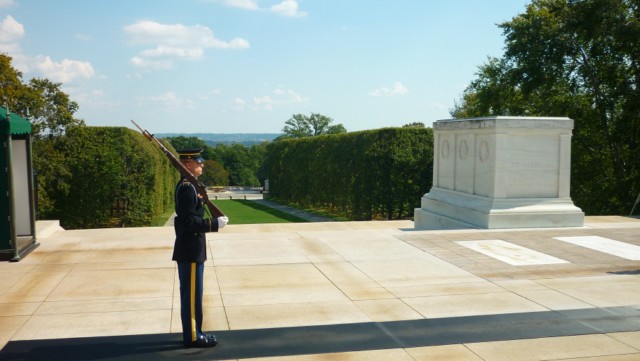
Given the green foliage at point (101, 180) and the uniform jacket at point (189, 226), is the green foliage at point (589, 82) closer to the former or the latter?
the green foliage at point (101, 180)

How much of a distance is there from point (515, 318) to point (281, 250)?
4182mm

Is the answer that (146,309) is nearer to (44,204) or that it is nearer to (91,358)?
(91,358)

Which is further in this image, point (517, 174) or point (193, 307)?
point (517, 174)

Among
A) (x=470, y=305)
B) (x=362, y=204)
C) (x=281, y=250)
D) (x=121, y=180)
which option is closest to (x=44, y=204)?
(x=121, y=180)

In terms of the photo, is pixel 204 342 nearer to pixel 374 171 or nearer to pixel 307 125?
pixel 374 171

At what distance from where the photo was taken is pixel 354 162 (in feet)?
97.7

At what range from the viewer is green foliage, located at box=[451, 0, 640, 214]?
19844mm

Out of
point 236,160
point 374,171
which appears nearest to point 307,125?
point 236,160

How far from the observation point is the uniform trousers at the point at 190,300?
15.5 ft

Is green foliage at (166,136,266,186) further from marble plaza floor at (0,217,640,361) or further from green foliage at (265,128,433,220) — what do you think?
marble plaza floor at (0,217,640,361)

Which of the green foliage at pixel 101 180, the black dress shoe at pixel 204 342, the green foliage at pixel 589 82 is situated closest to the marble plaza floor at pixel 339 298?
the black dress shoe at pixel 204 342

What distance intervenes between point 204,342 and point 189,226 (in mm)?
930

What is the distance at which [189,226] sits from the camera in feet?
15.6

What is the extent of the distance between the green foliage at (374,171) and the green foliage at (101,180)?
32.3ft
